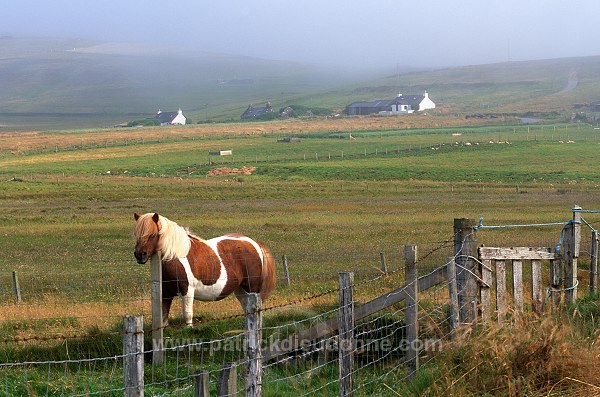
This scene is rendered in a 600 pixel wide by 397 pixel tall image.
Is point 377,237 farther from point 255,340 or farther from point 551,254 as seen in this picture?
point 255,340

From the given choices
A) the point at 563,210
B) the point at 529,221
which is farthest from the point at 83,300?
the point at 563,210

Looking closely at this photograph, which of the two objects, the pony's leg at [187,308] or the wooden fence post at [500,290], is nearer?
the wooden fence post at [500,290]

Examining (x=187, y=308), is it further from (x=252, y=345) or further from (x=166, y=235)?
(x=252, y=345)

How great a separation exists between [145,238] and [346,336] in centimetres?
610

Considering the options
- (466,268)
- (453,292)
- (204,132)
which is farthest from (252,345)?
(204,132)

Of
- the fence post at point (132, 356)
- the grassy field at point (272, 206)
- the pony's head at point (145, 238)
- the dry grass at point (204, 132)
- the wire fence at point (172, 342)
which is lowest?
the dry grass at point (204, 132)

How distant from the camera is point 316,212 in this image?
44500 millimetres

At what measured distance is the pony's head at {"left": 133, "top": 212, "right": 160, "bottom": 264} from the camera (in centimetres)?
1326

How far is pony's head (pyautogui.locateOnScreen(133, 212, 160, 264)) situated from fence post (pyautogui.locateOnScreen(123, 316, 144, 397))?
7355 mm

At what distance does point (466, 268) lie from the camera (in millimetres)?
10070

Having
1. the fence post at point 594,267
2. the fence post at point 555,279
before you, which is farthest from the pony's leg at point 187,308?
the fence post at point 594,267

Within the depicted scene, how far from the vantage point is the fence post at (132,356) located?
5.88 metres

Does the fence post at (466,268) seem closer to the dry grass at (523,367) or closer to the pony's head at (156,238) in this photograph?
the dry grass at (523,367)

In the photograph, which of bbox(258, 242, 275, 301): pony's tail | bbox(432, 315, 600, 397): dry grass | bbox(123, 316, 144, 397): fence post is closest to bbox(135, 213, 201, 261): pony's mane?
bbox(258, 242, 275, 301): pony's tail
